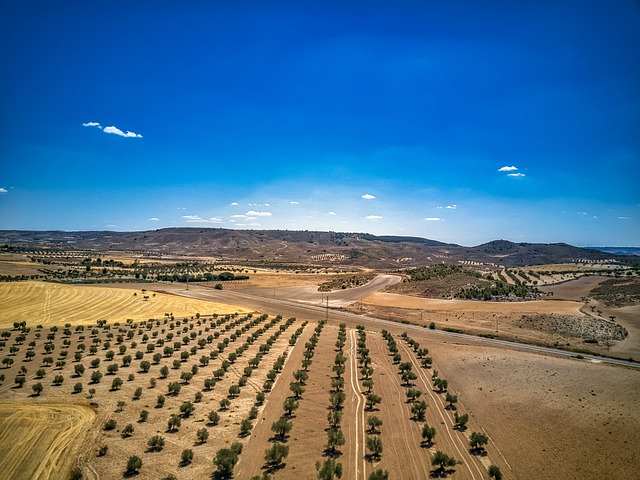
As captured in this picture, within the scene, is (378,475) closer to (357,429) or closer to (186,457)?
(357,429)

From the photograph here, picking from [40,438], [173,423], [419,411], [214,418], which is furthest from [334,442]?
[40,438]

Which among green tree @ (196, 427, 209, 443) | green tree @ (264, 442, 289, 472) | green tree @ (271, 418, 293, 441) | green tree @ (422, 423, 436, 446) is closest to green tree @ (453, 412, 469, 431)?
green tree @ (422, 423, 436, 446)

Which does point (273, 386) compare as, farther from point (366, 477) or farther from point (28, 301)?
point (28, 301)

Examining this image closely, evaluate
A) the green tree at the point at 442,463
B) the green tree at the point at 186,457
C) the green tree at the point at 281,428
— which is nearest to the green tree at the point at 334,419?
the green tree at the point at 281,428

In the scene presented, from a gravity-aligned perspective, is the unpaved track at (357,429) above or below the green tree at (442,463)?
below

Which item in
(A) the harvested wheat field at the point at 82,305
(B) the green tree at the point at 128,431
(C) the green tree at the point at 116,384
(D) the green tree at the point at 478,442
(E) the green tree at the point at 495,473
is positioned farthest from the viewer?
(A) the harvested wheat field at the point at 82,305

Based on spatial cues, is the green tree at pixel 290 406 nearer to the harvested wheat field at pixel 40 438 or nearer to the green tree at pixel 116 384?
the harvested wheat field at pixel 40 438

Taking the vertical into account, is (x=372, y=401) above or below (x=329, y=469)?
below
